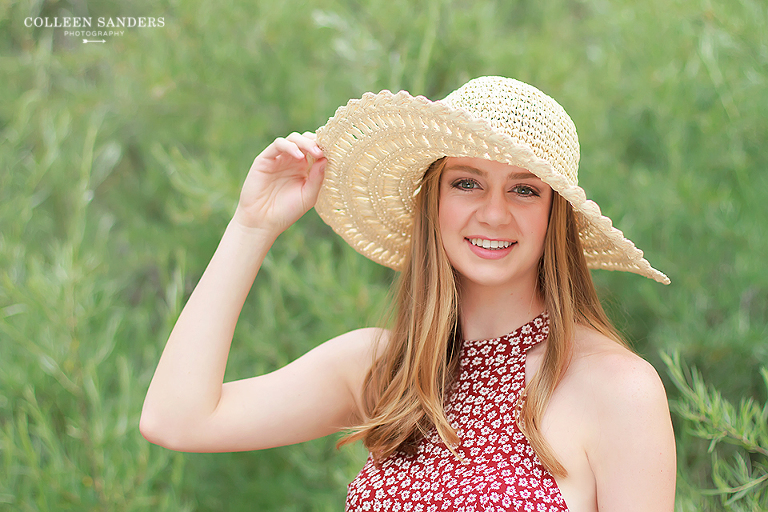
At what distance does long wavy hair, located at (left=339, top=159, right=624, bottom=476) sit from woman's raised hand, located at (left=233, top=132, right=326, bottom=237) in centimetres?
27

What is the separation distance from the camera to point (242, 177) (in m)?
2.96

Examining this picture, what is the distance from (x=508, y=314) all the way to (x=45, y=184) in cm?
251

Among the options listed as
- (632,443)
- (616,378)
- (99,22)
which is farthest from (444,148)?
(99,22)

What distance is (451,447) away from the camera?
142cm

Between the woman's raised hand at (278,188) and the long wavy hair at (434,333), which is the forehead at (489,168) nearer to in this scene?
the long wavy hair at (434,333)

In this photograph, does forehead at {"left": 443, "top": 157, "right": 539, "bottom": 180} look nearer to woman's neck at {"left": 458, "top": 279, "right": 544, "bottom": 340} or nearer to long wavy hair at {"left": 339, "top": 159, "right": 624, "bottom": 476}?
long wavy hair at {"left": 339, "top": 159, "right": 624, "bottom": 476}

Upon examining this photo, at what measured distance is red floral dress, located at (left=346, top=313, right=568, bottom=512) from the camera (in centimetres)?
131

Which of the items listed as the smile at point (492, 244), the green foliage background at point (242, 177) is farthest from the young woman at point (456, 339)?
the green foliage background at point (242, 177)

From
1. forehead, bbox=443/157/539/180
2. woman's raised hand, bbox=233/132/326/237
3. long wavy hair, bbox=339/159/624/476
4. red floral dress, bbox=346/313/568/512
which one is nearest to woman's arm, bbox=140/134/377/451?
woman's raised hand, bbox=233/132/326/237

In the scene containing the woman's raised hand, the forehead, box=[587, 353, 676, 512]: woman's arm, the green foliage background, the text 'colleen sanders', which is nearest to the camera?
box=[587, 353, 676, 512]: woman's arm

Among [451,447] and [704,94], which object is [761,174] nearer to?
[704,94]

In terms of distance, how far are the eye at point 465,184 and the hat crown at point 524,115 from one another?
0.58ft

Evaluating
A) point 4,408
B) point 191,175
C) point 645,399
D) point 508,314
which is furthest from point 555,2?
point 4,408

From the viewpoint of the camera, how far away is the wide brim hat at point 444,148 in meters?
1.28
